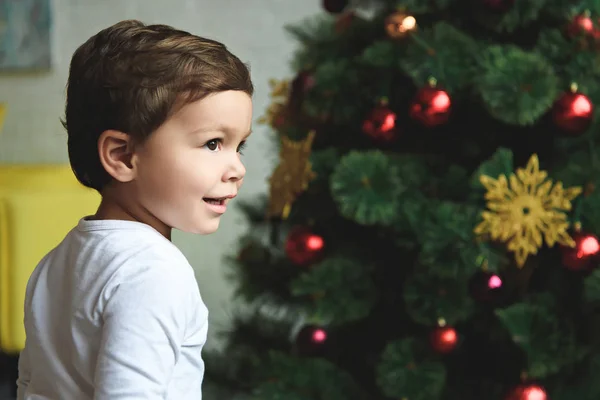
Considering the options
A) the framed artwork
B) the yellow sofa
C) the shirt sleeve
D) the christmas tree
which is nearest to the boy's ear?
the shirt sleeve

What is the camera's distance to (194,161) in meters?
0.75

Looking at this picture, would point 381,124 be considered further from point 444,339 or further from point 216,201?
point 216,201

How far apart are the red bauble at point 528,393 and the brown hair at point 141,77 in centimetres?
89

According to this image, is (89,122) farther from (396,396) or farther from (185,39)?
(396,396)

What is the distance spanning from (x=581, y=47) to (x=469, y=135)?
0.84 feet

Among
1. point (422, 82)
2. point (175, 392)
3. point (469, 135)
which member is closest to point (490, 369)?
point (469, 135)

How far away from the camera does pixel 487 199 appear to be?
145 cm

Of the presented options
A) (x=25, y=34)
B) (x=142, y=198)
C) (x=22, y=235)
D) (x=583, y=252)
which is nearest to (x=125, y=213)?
(x=142, y=198)

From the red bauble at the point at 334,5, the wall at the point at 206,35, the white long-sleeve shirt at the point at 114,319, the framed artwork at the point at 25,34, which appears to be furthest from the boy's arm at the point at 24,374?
the framed artwork at the point at 25,34

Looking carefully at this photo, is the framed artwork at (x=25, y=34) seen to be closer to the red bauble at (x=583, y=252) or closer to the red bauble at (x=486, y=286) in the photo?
the red bauble at (x=486, y=286)

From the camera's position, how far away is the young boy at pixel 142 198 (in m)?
0.71

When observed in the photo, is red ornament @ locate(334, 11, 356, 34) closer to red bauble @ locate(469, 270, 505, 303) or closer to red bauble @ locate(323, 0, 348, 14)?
red bauble @ locate(323, 0, 348, 14)

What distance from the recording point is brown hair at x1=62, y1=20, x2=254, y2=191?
0.74 meters

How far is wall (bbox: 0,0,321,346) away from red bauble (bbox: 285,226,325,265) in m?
0.93
